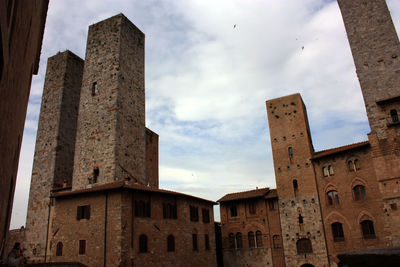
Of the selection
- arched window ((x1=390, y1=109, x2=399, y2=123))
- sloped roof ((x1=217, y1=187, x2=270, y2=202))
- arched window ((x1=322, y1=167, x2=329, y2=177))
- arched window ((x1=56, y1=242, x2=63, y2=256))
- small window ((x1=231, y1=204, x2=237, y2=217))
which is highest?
arched window ((x1=390, y1=109, x2=399, y2=123))

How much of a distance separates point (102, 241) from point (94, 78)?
13402 mm

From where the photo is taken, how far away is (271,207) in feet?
106

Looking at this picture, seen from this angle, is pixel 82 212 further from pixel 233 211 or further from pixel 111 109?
pixel 233 211

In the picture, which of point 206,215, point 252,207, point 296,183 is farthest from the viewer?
point 252,207

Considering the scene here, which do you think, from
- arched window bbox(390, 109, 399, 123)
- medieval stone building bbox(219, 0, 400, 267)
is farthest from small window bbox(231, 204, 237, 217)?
arched window bbox(390, 109, 399, 123)

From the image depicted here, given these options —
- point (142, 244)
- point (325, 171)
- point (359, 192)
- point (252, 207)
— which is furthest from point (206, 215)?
point (359, 192)

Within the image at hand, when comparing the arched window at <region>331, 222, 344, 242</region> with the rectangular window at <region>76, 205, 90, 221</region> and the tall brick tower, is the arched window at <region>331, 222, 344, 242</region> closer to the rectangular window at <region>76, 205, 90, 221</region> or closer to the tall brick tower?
the tall brick tower

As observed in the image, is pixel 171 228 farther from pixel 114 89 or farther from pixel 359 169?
pixel 359 169

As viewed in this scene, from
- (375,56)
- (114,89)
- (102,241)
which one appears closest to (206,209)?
(102,241)

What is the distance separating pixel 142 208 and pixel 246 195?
1556 centimetres

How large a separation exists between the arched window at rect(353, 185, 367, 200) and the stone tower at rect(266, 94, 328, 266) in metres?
3.67

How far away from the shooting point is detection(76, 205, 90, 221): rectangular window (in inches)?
826

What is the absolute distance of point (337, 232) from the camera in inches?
1081

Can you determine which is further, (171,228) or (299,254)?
(299,254)
